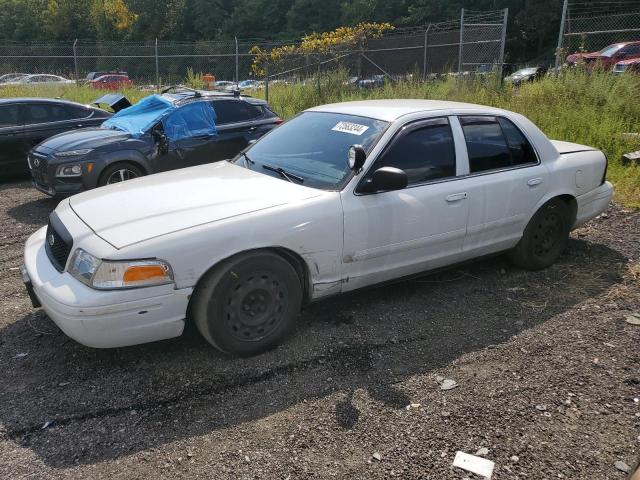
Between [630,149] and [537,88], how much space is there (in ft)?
9.23

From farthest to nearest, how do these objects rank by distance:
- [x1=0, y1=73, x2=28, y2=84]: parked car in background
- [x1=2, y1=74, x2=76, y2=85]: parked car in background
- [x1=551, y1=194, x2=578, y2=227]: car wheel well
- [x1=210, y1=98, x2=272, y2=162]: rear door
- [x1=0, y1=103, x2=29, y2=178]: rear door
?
[x1=0, y1=73, x2=28, y2=84]: parked car in background → [x1=2, y1=74, x2=76, y2=85]: parked car in background → [x1=0, y1=103, x2=29, y2=178]: rear door → [x1=210, y1=98, x2=272, y2=162]: rear door → [x1=551, y1=194, x2=578, y2=227]: car wheel well

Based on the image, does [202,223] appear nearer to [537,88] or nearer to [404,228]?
[404,228]

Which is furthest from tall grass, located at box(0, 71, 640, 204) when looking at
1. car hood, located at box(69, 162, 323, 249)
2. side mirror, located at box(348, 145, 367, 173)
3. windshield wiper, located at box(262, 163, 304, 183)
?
car hood, located at box(69, 162, 323, 249)

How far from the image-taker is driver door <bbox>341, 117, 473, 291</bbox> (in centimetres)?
379

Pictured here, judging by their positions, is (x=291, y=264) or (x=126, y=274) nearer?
(x=126, y=274)

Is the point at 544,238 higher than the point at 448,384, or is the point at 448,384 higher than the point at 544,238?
the point at 544,238

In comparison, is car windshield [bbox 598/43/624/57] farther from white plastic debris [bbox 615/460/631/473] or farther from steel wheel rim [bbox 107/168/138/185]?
white plastic debris [bbox 615/460/631/473]

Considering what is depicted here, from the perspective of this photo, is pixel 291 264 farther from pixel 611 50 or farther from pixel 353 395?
pixel 611 50

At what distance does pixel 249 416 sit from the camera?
3037mm

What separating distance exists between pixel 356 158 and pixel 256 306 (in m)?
1.21

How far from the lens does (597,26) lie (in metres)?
18.4

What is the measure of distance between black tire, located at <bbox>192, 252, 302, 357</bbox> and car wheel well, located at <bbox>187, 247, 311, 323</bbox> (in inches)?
0.8

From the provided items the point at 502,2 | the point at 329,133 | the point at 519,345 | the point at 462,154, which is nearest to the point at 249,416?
the point at 519,345

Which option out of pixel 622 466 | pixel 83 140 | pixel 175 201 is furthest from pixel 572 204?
pixel 83 140
